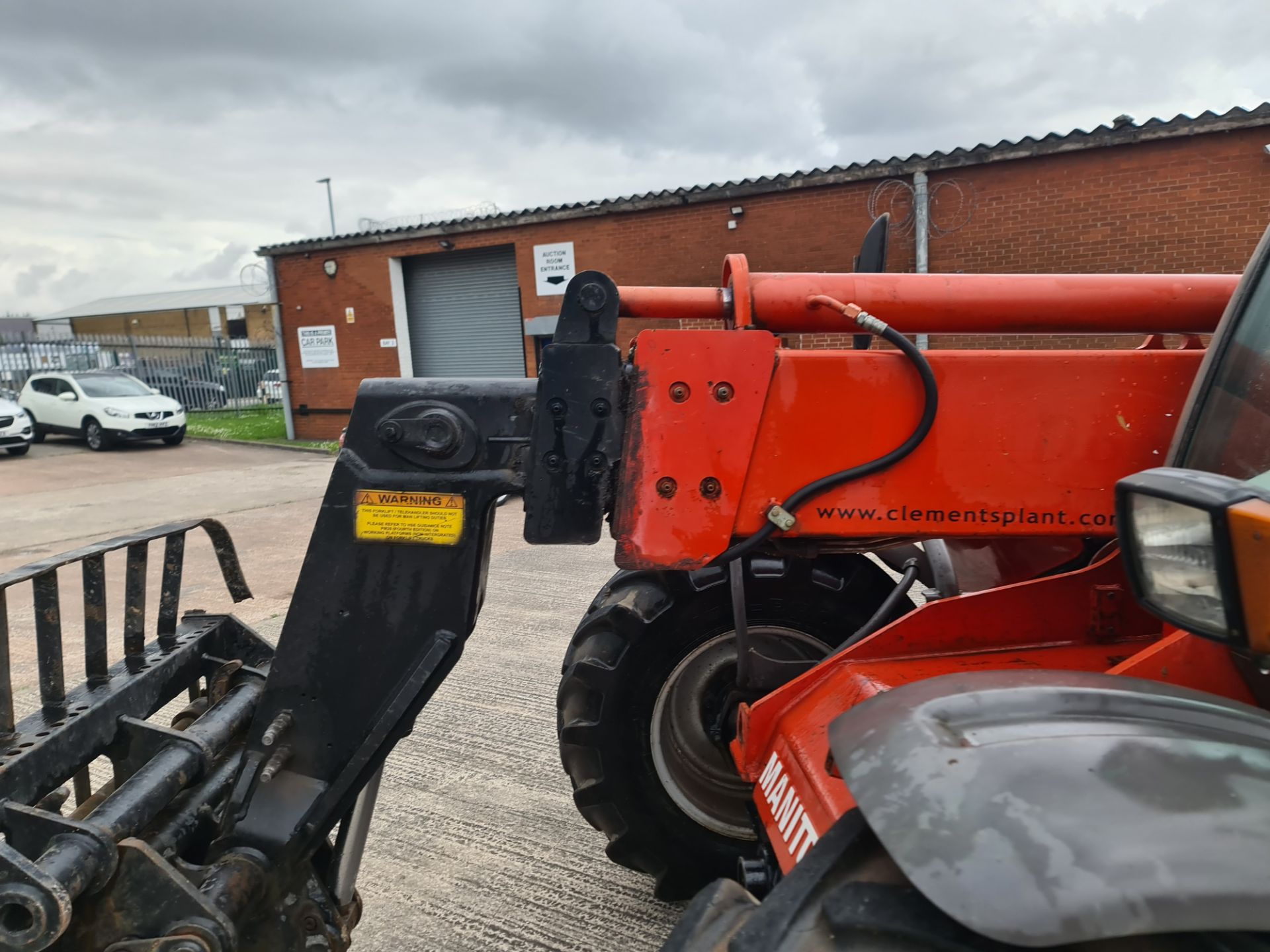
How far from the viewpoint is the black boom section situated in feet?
5.68

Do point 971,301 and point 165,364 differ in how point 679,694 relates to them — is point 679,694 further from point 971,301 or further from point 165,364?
point 165,364

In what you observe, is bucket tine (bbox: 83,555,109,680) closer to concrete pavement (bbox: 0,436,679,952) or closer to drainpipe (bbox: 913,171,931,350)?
concrete pavement (bbox: 0,436,679,952)

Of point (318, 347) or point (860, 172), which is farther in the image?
point (318, 347)

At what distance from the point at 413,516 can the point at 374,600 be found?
0.67 feet

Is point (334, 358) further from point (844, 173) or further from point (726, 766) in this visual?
point (726, 766)

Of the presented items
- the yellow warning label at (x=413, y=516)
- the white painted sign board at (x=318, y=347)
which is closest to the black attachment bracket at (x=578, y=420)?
the yellow warning label at (x=413, y=516)

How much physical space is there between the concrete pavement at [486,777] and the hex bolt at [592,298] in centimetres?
180

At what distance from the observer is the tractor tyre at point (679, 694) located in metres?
2.24

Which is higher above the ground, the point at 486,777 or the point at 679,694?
the point at 679,694

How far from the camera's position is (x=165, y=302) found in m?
51.9

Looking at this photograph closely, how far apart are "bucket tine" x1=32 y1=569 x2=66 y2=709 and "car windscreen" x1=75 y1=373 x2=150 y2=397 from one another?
17657mm

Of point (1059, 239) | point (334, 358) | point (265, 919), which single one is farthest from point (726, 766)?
point (334, 358)

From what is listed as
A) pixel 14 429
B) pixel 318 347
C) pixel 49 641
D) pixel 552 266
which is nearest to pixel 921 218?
pixel 552 266

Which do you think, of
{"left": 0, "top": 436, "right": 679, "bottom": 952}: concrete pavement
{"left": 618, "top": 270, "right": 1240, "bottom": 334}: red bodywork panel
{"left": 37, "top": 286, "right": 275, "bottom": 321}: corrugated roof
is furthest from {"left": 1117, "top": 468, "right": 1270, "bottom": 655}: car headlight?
{"left": 37, "top": 286, "right": 275, "bottom": 321}: corrugated roof
